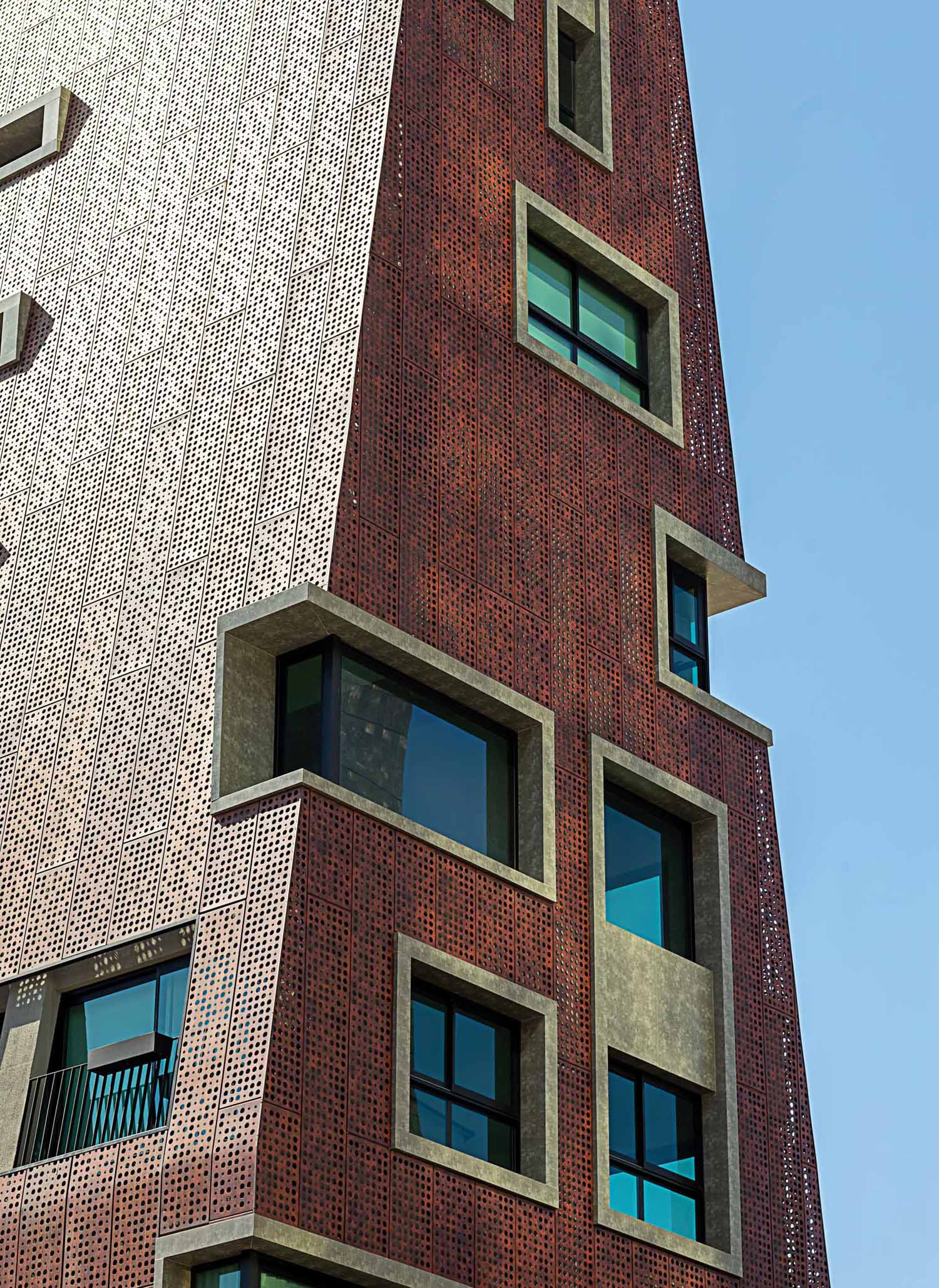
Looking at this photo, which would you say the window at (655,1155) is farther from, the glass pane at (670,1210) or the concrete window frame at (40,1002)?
the concrete window frame at (40,1002)

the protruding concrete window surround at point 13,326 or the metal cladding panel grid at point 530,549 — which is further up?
the protruding concrete window surround at point 13,326

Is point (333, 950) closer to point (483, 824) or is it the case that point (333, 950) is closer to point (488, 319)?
point (483, 824)

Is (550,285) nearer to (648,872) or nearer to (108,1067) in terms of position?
(648,872)

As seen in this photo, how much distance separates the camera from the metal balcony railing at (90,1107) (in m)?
22.2

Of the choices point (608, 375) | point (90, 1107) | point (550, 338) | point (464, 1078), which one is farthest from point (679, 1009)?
point (550, 338)

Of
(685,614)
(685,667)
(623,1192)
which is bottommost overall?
(623,1192)

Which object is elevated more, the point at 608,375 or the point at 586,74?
the point at 586,74

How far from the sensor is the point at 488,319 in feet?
89.4

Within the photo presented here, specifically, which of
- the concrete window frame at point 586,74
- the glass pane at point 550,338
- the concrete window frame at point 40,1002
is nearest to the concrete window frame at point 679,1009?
the concrete window frame at point 40,1002

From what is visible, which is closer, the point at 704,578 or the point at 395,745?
the point at 395,745

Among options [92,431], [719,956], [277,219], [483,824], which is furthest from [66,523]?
[719,956]

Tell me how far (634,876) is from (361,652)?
4.94 m

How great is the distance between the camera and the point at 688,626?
29281mm

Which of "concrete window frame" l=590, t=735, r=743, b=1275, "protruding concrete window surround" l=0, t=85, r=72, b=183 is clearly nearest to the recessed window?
"concrete window frame" l=590, t=735, r=743, b=1275
